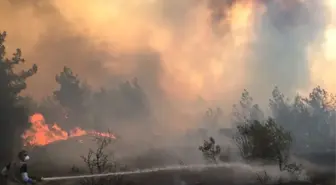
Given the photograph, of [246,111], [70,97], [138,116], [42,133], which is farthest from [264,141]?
[42,133]

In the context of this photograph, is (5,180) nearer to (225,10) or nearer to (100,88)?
(100,88)

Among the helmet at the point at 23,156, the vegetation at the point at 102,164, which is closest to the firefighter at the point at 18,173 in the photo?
the helmet at the point at 23,156

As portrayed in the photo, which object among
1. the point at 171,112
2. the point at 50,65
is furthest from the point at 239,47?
the point at 50,65

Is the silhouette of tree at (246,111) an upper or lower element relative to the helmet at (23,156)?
upper

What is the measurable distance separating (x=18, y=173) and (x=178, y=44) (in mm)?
3168

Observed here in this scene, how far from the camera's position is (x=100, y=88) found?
283 inches

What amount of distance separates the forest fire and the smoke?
1.28 feet

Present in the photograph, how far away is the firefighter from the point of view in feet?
20.4

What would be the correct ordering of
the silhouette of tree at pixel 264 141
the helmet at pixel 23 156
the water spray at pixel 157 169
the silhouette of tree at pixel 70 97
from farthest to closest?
the silhouette of tree at pixel 264 141 < the silhouette of tree at pixel 70 97 < the water spray at pixel 157 169 < the helmet at pixel 23 156

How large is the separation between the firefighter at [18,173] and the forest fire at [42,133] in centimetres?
35

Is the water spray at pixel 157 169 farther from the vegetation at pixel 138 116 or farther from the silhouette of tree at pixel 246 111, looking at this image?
the silhouette of tree at pixel 246 111

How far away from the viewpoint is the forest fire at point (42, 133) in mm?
6844

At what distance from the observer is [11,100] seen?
691 centimetres

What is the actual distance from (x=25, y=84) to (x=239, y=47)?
→ 348cm
